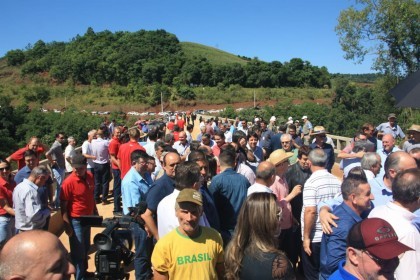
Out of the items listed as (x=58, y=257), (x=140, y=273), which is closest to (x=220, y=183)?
(x=140, y=273)

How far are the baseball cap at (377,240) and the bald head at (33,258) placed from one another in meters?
1.54

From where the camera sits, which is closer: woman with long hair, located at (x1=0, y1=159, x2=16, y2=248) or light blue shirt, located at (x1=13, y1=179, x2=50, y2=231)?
light blue shirt, located at (x1=13, y1=179, x2=50, y2=231)

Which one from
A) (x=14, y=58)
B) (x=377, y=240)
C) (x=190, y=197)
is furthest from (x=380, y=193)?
(x=14, y=58)

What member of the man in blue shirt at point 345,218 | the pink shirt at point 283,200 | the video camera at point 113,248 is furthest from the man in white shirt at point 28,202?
the man in blue shirt at point 345,218

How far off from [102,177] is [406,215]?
23.5 ft

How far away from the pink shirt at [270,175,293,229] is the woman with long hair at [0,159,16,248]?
3.32 metres

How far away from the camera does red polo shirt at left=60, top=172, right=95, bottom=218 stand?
16.2ft

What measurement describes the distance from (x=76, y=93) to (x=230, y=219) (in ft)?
313

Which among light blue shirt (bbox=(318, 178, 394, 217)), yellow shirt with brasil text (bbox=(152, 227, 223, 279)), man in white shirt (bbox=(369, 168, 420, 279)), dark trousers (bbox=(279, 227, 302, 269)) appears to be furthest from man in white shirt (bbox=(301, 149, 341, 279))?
yellow shirt with brasil text (bbox=(152, 227, 223, 279))

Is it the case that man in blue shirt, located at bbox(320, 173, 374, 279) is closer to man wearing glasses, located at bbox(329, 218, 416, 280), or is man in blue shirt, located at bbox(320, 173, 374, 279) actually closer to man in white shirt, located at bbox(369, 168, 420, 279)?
man in white shirt, located at bbox(369, 168, 420, 279)

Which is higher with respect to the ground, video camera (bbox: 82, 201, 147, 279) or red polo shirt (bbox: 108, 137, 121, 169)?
red polo shirt (bbox: 108, 137, 121, 169)

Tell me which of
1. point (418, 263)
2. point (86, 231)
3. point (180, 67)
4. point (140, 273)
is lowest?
point (140, 273)

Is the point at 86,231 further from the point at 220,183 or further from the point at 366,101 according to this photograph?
the point at 366,101

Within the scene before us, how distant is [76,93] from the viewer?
9350cm
